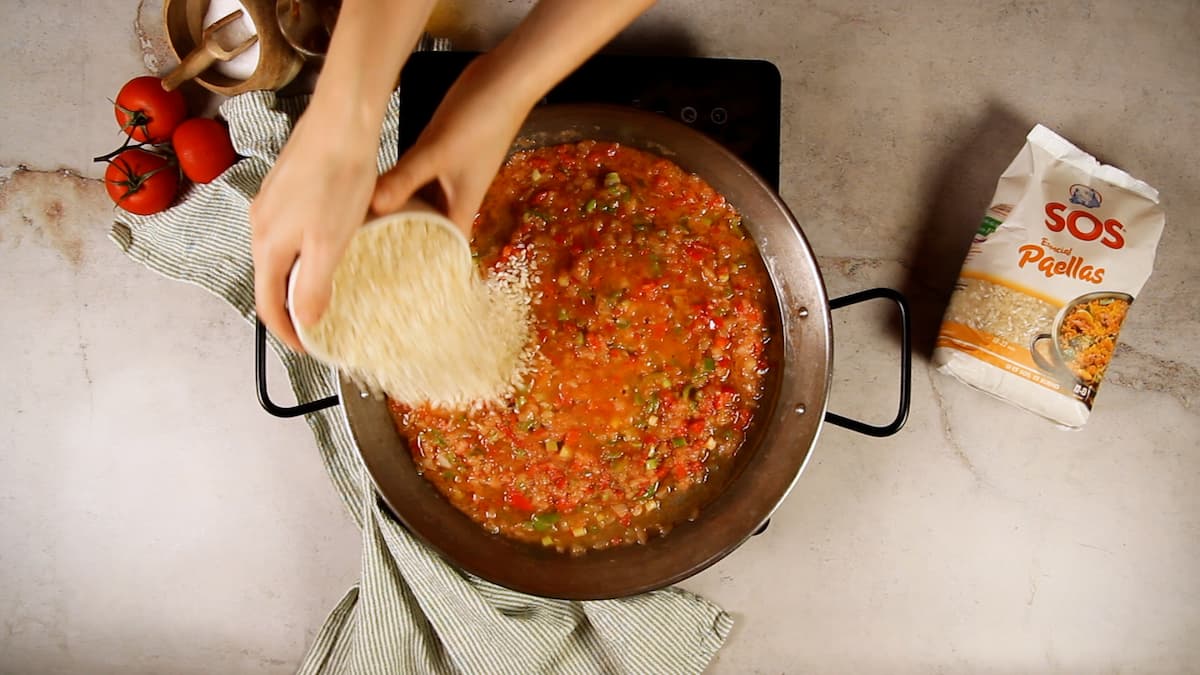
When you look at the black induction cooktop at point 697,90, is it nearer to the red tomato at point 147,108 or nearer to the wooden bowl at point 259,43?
the wooden bowl at point 259,43

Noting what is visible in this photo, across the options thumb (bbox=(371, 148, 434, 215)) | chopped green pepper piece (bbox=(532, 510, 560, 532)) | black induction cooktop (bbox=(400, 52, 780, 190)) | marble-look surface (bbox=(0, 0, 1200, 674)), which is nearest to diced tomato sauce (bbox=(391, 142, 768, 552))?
chopped green pepper piece (bbox=(532, 510, 560, 532))

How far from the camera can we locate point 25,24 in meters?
1.88

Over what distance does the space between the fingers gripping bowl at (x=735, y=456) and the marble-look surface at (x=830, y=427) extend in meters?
0.34

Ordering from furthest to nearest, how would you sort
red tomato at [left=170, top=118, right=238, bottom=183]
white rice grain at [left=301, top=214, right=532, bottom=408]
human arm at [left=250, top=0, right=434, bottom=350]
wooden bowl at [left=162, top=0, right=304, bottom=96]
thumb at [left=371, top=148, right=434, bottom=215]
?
red tomato at [left=170, top=118, right=238, bottom=183] < wooden bowl at [left=162, top=0, right=304, bottom=96] < white rice grain at [left=301, top=214, right=532, bottom=408] < thumb at [left=371, top=148, right=434, bottom=215] < human arm at [left=250, top=0, right=434, bottom=350]

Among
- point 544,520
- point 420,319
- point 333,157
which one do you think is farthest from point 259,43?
point 544,520

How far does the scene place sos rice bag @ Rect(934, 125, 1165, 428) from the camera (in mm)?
1686

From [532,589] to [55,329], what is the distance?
4.16 ft

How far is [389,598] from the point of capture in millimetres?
1724

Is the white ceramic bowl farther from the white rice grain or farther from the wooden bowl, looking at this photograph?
the wooden bowl

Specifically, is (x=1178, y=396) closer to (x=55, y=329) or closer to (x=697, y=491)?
(x=697, y=491)

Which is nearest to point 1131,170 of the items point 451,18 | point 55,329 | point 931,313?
point 931,313

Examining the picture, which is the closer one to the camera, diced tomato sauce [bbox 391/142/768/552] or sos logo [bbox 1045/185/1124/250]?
diced tomato sauce [bbox 391/142/768/552]

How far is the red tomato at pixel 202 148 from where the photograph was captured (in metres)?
1.74

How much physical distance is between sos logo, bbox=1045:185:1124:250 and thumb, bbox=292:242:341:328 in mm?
1465
